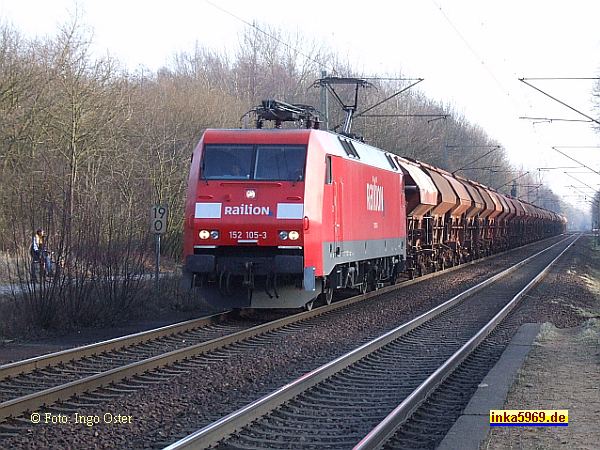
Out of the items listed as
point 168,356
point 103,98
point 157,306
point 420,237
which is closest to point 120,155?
point 103,98

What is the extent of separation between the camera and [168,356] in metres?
10.1

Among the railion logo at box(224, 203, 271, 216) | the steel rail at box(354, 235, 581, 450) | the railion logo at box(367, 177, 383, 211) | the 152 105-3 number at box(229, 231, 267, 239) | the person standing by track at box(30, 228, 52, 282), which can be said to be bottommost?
the steel rail at box(354, 235, 581, 450)

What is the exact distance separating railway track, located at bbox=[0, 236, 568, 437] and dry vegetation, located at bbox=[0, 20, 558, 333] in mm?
2240

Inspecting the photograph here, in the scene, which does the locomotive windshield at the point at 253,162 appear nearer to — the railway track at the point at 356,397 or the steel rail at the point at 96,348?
the steel rail at the point at 96,348

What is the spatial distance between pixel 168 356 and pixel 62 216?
14.2 feet

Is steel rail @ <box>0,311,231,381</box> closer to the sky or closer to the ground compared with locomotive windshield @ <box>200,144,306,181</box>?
closer to the ground

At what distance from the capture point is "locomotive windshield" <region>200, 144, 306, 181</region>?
14023 millimetres

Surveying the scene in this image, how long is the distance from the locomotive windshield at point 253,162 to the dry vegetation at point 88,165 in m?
2.18

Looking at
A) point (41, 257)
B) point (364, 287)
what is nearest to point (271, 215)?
point (41, 257)

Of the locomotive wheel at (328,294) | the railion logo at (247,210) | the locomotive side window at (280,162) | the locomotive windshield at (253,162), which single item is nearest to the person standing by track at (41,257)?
the locomotive windshield at (253,162)

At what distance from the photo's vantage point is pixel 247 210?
1374 centimetres

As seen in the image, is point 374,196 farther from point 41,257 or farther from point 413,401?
point 413,401

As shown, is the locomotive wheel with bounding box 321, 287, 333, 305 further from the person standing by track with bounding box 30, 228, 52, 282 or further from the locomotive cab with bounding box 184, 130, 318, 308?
the person standing by track with bounding box 30, 228, 52, 282

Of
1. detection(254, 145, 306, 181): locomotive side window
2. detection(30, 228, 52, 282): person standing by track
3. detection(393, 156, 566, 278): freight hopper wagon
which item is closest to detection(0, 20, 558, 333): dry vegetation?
detection(30, 228, 52, 282): person standing by track
